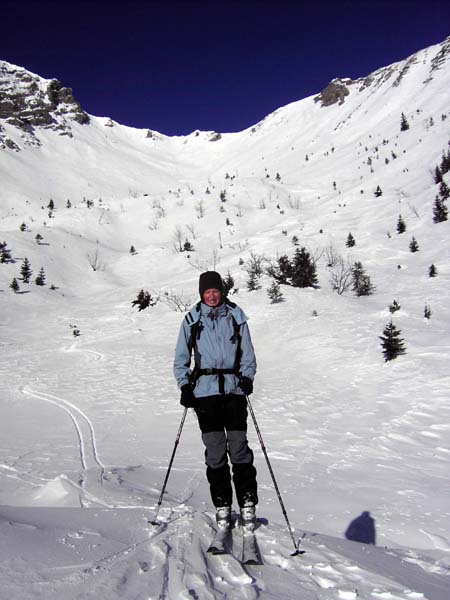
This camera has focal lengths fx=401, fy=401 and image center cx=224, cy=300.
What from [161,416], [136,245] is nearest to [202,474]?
[161,416]

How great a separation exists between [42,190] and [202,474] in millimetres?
54457

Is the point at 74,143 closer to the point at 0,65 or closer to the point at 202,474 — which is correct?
the point at 0,65

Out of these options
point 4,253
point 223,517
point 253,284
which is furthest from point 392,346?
point 4,253

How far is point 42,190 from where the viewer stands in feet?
170

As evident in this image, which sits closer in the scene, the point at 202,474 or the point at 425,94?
the point at 202,474

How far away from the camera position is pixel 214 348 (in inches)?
143

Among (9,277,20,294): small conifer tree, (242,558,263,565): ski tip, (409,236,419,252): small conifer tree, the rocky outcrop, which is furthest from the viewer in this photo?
the rocky outcrop

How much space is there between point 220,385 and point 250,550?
1.27 meters

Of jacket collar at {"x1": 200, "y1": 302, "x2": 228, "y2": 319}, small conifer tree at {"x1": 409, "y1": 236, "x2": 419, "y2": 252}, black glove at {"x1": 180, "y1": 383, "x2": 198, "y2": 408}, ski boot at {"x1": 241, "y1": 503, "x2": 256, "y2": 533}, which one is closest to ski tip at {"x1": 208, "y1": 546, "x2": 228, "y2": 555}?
ski boot at {"x1": 241, "y1": 503, "x2": 256, "y2": 533}

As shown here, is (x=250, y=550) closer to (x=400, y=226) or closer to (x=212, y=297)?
(x=212, y=297)

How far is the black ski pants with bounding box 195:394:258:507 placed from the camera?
3.55 meters

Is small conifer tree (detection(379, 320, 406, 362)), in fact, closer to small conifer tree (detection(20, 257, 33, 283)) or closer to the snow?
the snow

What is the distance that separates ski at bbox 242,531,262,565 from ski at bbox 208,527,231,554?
15cm

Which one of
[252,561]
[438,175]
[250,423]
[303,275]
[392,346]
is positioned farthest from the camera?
[438,175]
